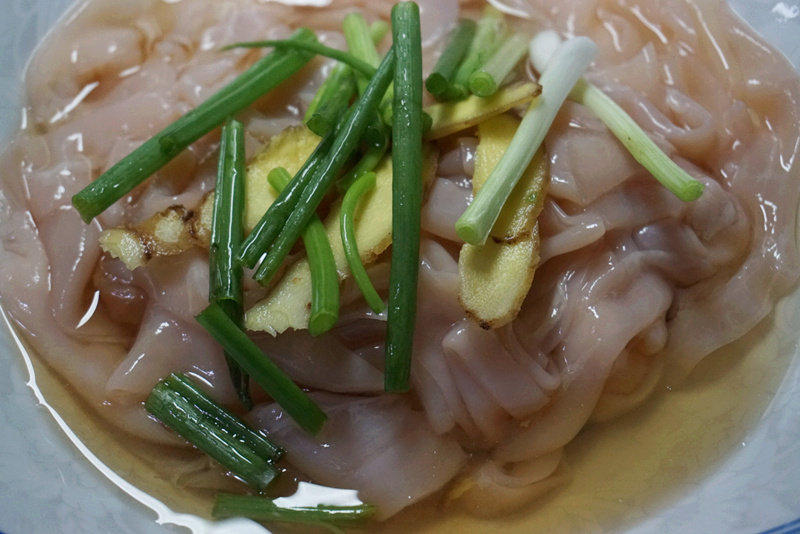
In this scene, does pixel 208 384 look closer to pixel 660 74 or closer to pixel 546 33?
pixel 546 33

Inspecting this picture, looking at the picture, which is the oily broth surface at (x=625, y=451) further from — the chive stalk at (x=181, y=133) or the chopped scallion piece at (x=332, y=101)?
the chopped scallion piece at (x=332, y=101)

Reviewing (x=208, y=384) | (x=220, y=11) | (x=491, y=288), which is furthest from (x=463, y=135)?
(x=220, y=11)

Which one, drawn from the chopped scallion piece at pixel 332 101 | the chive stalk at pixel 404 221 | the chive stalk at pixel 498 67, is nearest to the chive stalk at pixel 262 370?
the chive stalk at pixel 404 221

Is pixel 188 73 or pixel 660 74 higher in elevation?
pixel 188 73

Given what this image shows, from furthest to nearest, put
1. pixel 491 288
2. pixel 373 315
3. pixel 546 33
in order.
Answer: pixel 546 33 < pixel 373 315 < pixel 491 288

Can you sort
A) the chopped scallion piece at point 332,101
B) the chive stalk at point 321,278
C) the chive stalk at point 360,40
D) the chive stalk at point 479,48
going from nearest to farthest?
the chive stalk at point 321,278 < the chopped scallion piece at point 332,101 < the chive stalk at point 479,48 < the chive stalk at point 360,40

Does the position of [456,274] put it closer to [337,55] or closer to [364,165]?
[364,165]
